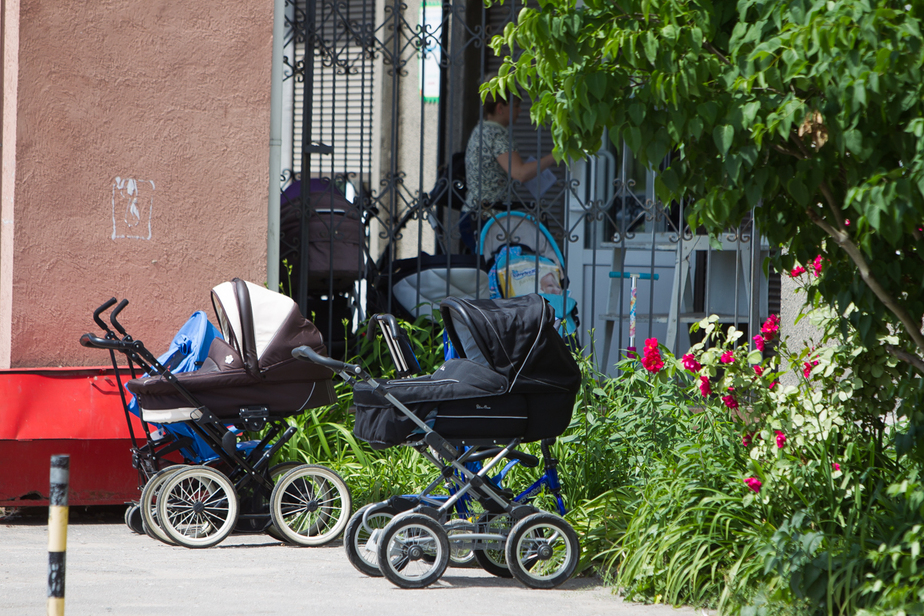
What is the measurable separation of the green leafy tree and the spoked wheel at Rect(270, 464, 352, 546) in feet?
8.11

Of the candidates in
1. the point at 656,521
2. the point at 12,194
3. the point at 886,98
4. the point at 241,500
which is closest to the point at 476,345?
the point at 656,521

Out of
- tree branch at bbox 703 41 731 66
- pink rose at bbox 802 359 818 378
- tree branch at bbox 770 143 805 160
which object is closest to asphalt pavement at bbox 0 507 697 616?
pink rose at bbox 802 359 818 378

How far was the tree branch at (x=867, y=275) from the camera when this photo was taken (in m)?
3.26

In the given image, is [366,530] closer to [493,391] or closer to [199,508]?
[493,391]

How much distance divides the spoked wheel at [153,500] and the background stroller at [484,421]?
42.8 inches

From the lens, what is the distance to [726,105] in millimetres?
2980

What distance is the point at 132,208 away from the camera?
19.8 ft

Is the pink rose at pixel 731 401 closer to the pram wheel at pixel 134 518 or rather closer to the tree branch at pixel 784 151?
the tree branch at pixel 784 151

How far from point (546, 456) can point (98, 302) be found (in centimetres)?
299

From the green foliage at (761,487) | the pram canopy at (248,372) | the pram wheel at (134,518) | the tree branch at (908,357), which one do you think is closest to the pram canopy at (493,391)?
the green foliage at (761,487)

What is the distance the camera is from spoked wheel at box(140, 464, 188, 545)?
4922 mm

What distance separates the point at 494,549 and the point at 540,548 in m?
0.20

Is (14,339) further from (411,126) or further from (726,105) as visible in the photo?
(411,126)

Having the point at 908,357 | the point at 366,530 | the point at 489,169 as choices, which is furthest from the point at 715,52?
the point at 489,169
